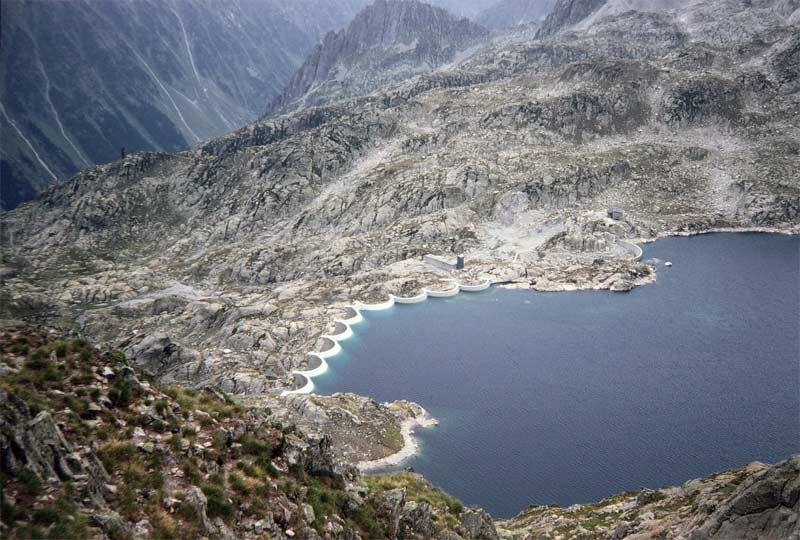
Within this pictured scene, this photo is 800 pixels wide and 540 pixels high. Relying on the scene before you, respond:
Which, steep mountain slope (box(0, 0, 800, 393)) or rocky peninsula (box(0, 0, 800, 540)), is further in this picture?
steep mountain slope (box(0, 0, 800, 393))

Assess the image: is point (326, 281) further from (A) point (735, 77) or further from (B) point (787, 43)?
(B) point (787, 43)

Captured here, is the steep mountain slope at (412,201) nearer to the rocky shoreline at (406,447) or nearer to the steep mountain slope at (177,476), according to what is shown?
the rocky shoreline at (406,447)

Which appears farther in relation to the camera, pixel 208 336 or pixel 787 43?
pixel 787 43

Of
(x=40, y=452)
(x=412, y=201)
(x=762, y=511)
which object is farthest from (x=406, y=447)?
(x=412, y=201)

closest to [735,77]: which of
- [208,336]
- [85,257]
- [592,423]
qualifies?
[592,423]

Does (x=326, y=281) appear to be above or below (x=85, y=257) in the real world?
below

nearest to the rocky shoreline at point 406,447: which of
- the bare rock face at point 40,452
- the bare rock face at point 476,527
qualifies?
the bare rock face at point 476,527

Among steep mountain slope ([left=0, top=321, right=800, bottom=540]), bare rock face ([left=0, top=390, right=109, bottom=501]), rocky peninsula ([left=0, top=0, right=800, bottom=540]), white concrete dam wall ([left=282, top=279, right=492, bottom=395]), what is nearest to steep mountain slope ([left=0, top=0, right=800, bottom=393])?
rocky peninsula ([left=0, top=0, right=800, bottom=540])

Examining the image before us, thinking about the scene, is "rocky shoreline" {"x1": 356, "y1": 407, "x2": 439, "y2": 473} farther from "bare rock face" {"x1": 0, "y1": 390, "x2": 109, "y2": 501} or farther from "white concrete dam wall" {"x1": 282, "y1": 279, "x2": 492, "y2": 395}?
"bare rock face" {"x1": 0, "y1": 390, "x2": 109, "y2": 501}
